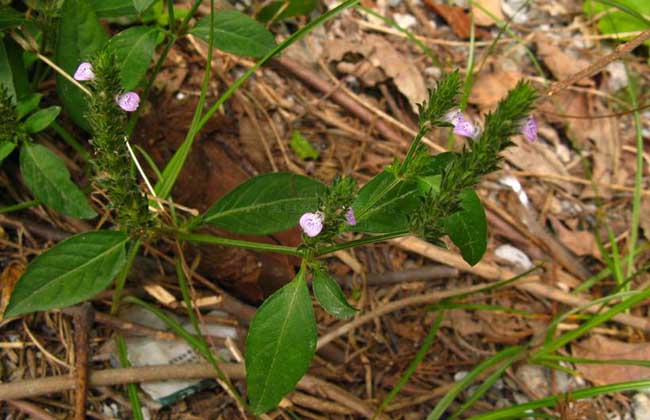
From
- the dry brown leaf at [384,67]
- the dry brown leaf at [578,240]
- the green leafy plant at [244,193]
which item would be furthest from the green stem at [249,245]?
the dry brown leaf at [578,240]

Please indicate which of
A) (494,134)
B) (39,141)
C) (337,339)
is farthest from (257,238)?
(494,134)

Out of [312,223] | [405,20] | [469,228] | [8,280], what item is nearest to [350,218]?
[312,223]

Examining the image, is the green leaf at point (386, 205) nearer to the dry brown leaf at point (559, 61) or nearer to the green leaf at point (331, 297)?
the green leaf at point (331, 297)

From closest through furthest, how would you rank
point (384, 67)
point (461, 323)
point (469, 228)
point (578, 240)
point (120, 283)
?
point (469, 228), point (120, 283), point (461, 323), point (578, 240), point (384, 67)

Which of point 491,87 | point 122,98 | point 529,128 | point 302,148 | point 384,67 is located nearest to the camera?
point 529,128

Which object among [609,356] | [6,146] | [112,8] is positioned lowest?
[609,356]

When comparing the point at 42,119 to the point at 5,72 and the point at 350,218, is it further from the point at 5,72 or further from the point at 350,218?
the point at 350,218

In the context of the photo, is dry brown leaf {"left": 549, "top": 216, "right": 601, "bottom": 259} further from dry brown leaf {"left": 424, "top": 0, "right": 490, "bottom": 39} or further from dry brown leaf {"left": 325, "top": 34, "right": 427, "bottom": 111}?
dry brown leaf {"left": 424, "top": 0, "right": 490, "bottom": 39}
